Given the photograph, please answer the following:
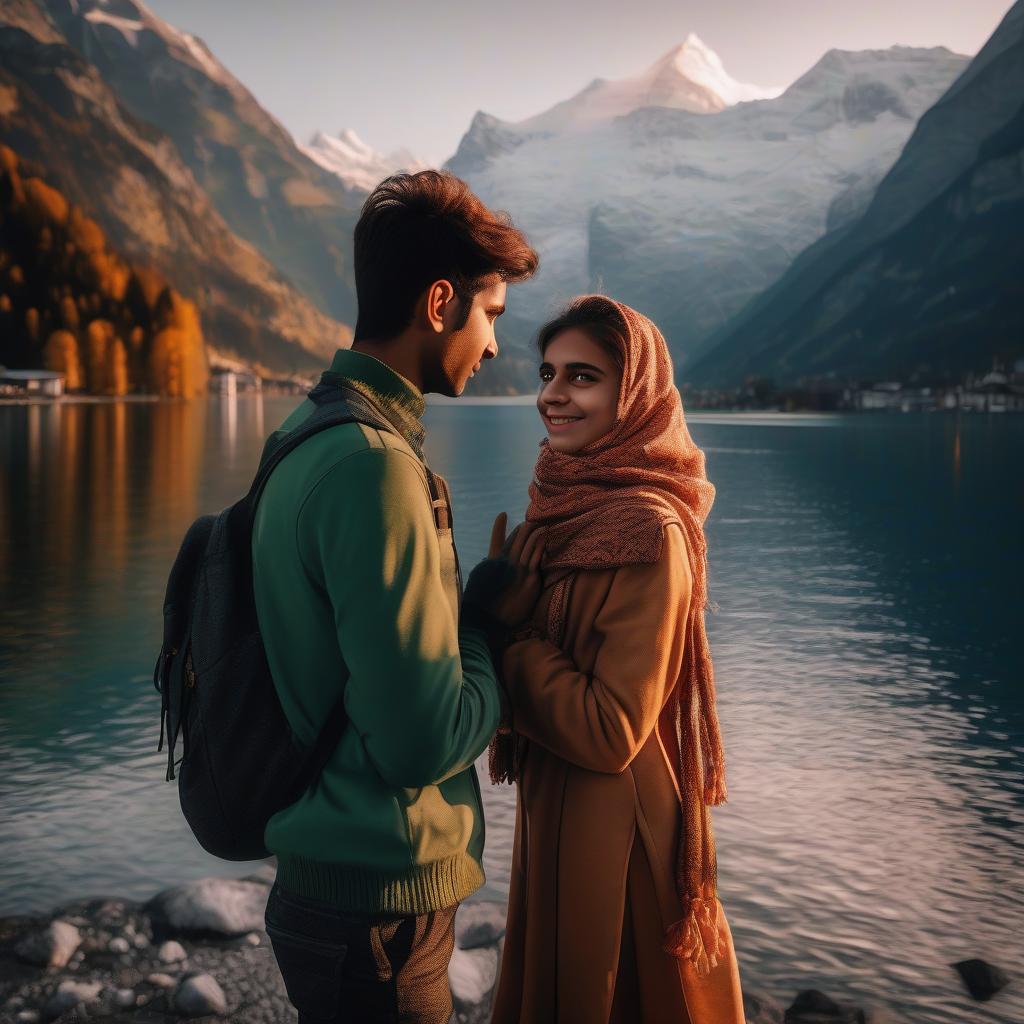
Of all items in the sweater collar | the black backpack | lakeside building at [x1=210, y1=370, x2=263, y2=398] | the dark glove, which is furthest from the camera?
lakeside building at [x1=210, y1=370, x2=263, y2=398]

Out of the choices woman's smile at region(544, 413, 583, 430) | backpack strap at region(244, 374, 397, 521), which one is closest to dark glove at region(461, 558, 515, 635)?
woman's smile at region(544, 413, 583, 430)

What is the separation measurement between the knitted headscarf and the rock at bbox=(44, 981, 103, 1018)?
2.06 m

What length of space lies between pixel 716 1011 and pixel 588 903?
1.46 feet

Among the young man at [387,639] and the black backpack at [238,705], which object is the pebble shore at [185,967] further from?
the black backpack at [238,705]

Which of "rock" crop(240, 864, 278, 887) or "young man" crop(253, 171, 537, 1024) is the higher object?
"young man" crop(253, 171, 537, 1024)

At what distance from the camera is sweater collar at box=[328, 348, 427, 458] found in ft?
6.91

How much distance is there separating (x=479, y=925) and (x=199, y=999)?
1237 millimetres

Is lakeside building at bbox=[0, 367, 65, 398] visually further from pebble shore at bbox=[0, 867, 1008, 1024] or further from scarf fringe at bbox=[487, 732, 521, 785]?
scarf fringe at bbox=[487, 732, 521, 785]

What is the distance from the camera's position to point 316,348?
199m

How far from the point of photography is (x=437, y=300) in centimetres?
212

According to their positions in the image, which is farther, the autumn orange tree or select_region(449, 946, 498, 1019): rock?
the autumn orange tree

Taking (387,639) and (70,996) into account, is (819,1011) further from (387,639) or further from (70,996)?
(387,639)

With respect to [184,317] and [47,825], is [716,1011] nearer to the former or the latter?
[47,825]

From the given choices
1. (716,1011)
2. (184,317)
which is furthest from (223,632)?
(184,317)
